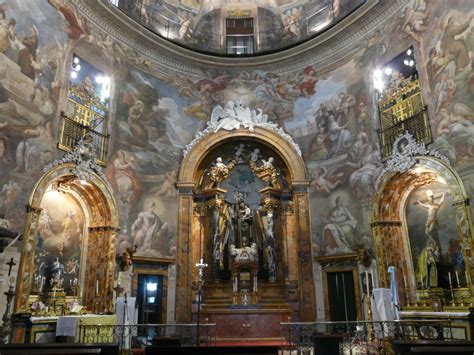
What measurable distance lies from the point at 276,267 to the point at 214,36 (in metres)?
12.2

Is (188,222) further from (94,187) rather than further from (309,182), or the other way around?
(309,182)

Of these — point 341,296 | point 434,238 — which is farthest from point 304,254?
point 434,238

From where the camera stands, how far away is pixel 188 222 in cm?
1770

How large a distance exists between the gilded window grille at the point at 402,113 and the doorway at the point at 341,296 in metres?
5.07

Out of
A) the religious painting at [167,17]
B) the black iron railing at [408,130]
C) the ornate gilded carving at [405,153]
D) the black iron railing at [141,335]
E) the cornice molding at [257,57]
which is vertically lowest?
the black iron railing at [141,335]

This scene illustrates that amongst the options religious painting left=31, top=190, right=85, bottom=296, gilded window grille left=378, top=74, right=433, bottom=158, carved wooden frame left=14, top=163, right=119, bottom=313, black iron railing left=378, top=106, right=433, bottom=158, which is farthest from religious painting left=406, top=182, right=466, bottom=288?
religious painting left=31, top=190, right=85, bottom=296

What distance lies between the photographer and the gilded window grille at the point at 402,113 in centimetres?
1373

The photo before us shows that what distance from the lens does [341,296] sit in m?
16.3

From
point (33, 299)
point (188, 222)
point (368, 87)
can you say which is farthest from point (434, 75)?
point (33, 299)

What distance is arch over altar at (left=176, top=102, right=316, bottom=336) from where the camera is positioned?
16.8m

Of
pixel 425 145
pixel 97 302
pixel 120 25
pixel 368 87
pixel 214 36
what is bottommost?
pixel 97 302

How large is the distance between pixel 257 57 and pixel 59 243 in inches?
481

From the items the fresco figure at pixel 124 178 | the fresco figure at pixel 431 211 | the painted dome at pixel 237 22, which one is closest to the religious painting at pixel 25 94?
the fresco figure at pixel 124 178

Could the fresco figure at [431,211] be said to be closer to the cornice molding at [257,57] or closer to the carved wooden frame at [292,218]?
the carved wooden frame at [292,218]
